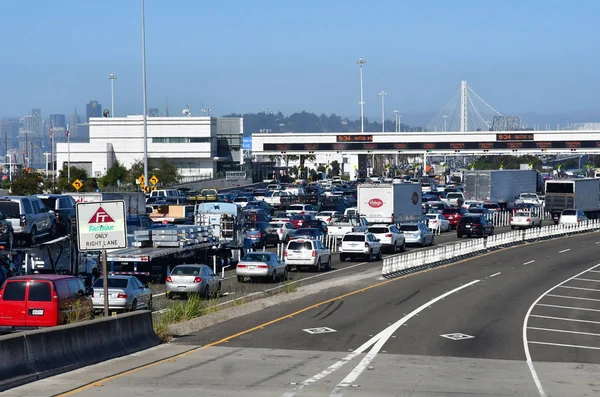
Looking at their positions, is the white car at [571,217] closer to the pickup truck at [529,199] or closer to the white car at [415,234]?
the pickup truck at [529,199]

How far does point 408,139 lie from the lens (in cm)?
14588

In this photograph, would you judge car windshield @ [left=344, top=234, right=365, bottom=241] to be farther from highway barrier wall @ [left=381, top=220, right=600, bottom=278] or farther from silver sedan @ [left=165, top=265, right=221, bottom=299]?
silver sedan @ [left=165, top=265, right=221, bottom=299]

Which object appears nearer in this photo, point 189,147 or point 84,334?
point 84,334

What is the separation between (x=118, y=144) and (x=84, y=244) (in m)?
121

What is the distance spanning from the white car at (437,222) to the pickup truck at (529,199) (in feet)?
64.5

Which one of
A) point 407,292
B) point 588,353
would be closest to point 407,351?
point 588,353

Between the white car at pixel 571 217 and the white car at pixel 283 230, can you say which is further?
the white car at pixel 571 217

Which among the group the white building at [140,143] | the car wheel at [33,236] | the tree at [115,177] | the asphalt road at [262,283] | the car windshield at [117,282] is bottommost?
the asphalt road at [262,283]

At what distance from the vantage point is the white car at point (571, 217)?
2864 inches

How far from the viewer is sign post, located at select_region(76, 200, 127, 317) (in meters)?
20.7

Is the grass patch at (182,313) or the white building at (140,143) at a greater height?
the white building at (140,143)

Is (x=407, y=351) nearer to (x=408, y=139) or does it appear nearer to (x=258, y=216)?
(x=258, y=216)

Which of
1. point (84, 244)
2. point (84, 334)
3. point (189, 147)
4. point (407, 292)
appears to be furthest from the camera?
point (189, 147)

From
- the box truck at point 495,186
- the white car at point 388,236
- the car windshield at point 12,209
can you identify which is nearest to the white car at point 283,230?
the white car at point 388,236
